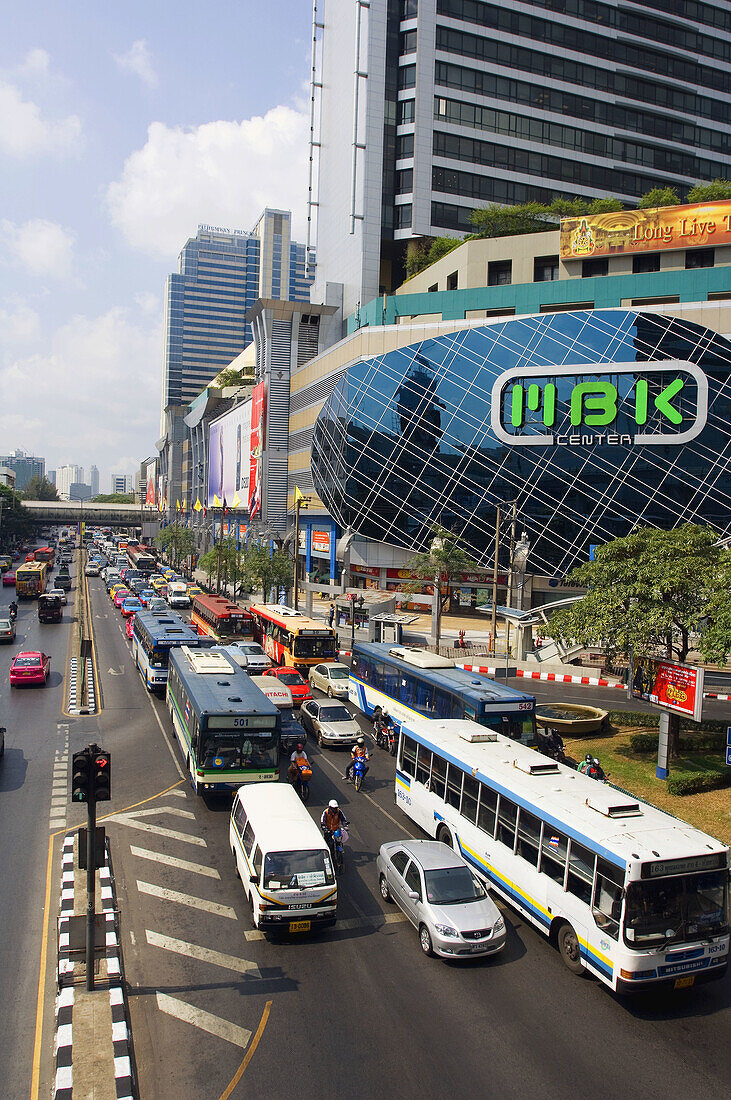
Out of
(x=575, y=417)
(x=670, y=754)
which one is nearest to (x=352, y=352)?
(x=575, y=417)

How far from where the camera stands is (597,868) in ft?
41.6

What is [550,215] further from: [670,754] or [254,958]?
[254,958]

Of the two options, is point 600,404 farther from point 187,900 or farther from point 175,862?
point 187,900

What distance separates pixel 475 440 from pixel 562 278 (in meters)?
20.1

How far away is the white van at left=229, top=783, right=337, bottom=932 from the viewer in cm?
1412

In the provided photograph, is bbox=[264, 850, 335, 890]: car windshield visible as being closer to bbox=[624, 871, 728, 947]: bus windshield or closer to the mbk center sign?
bbox=[624, 871, 728, 947]: bus windshield

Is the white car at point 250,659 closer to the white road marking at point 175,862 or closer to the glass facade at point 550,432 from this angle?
the white road marking at point 175,862

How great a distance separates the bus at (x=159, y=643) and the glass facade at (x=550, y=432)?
33.4 meters

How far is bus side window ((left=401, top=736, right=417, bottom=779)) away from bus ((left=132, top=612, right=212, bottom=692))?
16.8 metres

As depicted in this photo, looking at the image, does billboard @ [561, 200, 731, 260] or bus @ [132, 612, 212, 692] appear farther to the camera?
billboard @ [561, 200, 731, 260]

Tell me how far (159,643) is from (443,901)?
23616mm

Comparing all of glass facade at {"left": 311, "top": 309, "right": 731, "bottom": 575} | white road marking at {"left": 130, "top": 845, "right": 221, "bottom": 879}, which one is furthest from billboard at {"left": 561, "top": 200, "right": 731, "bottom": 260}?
white road marking at {"left": 130, "top": 845, "right": 221, "bottom": 879}

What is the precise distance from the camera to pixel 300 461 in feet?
308

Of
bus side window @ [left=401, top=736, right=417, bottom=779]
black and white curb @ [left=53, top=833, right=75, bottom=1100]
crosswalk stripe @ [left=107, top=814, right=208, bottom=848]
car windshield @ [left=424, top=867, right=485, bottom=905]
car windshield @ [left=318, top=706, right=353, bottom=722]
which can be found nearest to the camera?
black and white curb @ [left=53, top=833, right=75, bottom=1100]
